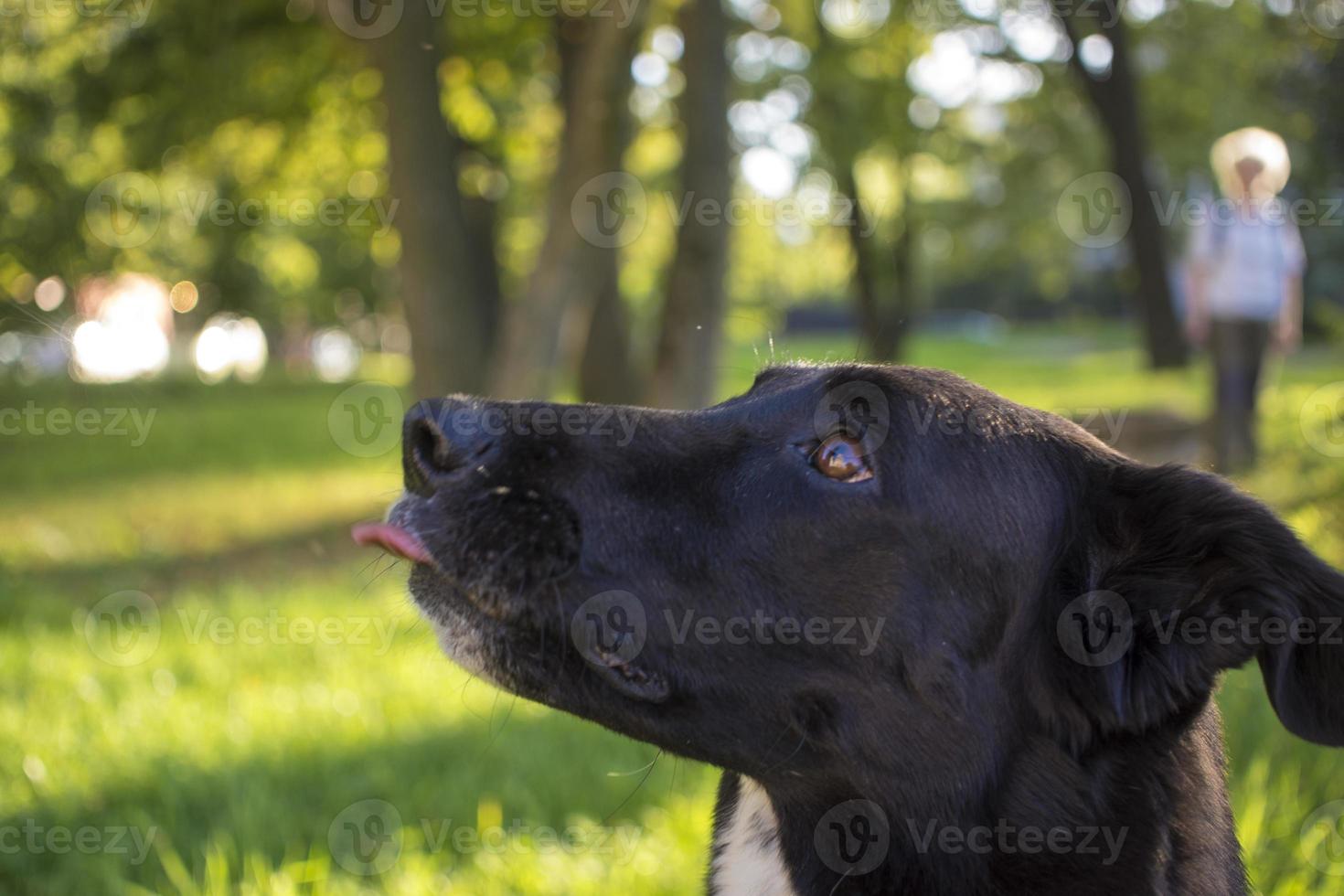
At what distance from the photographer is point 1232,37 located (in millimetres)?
22484

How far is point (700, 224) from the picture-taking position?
29.7ft

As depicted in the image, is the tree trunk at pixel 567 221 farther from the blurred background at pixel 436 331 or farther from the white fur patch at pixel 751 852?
the white fur patch at pixel 751 852

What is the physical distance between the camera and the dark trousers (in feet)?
30.5

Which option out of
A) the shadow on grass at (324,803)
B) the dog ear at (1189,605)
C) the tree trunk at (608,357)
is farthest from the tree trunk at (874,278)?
the tree trunk at (608,357)

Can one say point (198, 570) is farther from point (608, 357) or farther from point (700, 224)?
point (608, 357)

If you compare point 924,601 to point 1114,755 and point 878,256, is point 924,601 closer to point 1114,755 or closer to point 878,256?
point 1114,755

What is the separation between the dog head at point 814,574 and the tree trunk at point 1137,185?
16.6m

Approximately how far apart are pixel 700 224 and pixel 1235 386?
4.37 m

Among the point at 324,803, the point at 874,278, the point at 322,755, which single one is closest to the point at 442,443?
the point at 324,803

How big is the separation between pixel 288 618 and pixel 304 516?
480 centimetres

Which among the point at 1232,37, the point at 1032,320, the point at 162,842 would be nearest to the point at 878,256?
the point at 1232,37

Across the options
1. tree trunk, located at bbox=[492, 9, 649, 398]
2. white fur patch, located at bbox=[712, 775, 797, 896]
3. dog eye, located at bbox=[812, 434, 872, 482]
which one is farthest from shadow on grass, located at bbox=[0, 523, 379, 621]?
dog eye, located at bbox=[812, 434, 872, 482]

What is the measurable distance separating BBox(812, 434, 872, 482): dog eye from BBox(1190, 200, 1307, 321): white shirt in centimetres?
730

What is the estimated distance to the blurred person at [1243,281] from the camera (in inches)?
332
